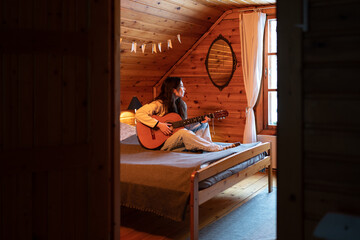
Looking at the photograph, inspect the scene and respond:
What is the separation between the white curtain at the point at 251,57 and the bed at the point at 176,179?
177 centimetres

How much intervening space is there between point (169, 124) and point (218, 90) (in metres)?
1.94

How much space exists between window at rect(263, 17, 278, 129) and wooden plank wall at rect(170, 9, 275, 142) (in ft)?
0.94

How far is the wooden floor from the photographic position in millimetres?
3479

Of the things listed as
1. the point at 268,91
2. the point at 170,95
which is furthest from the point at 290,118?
the point at 268,91

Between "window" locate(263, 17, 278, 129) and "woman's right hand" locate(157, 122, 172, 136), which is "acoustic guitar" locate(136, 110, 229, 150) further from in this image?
"window" locate(263, 17, 278, 129)

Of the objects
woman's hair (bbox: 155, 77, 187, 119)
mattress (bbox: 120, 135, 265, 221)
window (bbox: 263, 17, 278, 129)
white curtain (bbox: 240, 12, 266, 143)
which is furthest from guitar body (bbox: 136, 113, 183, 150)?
window (bbox: 263, 17, 278, 129)

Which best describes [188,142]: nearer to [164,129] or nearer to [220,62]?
[164,129]
